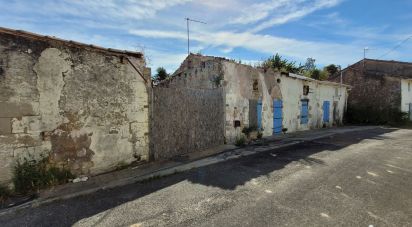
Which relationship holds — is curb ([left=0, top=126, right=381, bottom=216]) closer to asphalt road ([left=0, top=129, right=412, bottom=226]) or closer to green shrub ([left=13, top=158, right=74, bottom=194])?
asphalt road ([left=0, top=129, right=412, bottom=226])

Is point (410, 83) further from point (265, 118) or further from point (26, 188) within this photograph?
point (26, 188)

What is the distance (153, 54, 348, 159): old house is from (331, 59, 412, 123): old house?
744 centimetres

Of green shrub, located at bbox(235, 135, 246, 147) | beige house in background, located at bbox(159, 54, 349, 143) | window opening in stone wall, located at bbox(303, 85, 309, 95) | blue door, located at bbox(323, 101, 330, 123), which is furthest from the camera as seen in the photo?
blue door, located at bbox(323, 101, 330, 123)

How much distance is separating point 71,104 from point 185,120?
3753mm

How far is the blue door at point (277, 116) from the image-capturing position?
1459 centimetres

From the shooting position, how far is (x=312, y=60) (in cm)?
3809

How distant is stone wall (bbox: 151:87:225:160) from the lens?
340 inches

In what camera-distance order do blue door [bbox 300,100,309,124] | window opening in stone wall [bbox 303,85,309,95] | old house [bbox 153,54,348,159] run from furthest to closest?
window opening in stone wall [bbox 303,85,309,95]
blue door [bbox 300,100,309,124]
old house [bbox 153,54,348,159]

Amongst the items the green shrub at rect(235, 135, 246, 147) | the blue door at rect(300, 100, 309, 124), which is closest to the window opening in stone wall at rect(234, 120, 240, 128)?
the green shrub at rect(235, 135, 246, 147)

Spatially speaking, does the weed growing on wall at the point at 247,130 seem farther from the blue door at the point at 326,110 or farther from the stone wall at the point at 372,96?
the stone wall at the point at 372,96

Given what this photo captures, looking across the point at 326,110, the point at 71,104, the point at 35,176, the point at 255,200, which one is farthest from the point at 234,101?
the point at 326,110

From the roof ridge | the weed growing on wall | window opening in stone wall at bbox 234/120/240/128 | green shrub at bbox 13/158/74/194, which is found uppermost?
the roof ridge

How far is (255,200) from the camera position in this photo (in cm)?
527

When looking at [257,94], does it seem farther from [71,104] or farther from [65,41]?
[65,41]
